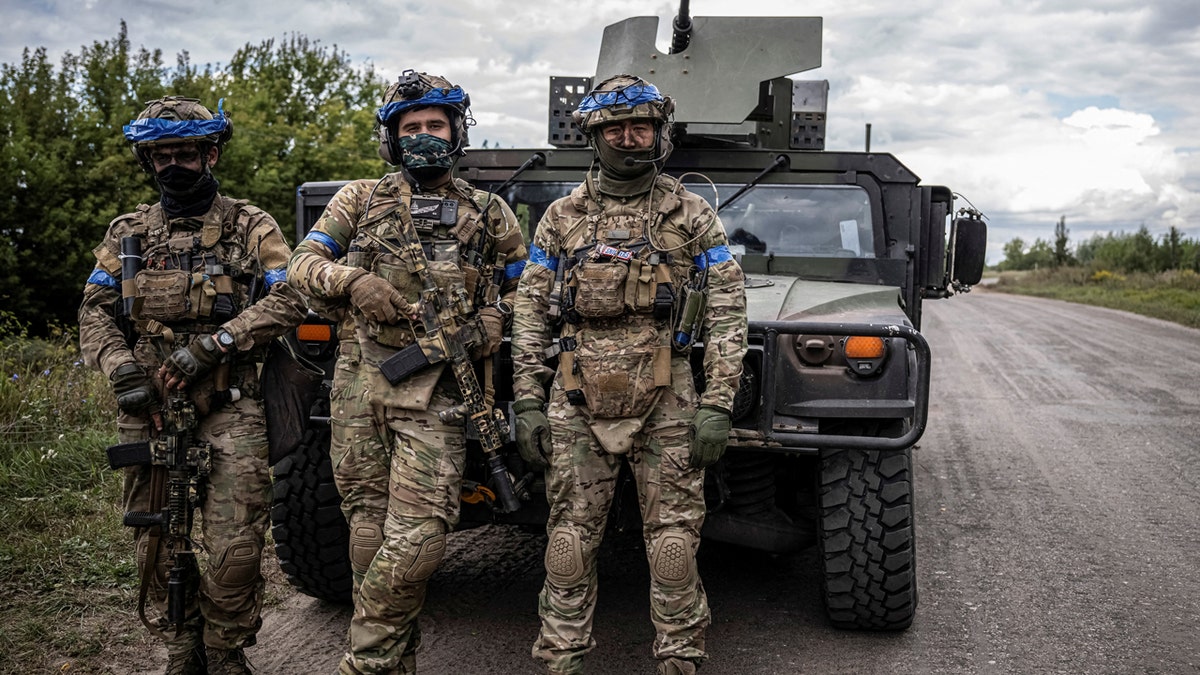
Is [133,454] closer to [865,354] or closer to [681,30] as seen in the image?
[865,354]

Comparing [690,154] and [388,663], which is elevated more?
[690,154]

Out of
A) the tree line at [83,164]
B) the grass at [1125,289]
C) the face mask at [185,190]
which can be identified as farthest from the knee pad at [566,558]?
the grass at [1125,289]

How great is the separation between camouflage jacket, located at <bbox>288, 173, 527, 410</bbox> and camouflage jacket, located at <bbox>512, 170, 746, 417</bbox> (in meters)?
0.13

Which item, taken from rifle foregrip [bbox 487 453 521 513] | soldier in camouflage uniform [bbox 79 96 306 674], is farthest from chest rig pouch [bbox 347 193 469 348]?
rifle foregrip [bbox 487 453 521 513]

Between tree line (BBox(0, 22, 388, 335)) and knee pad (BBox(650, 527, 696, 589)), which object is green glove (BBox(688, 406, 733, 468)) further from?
tree line (BBox(0, 22, 388, 335))

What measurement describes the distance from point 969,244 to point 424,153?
9.14ft

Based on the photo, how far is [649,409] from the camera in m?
3.17

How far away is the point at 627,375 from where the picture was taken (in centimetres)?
314

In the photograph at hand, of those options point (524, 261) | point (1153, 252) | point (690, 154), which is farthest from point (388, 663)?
point (1153, 252)

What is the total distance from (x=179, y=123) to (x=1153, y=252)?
132 feet

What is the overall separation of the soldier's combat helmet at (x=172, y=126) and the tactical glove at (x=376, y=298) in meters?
0.75

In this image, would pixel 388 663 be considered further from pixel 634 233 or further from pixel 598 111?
pixel 598 111

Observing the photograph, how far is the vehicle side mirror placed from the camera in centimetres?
485

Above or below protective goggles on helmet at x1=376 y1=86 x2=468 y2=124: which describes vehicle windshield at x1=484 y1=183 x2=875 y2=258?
below
